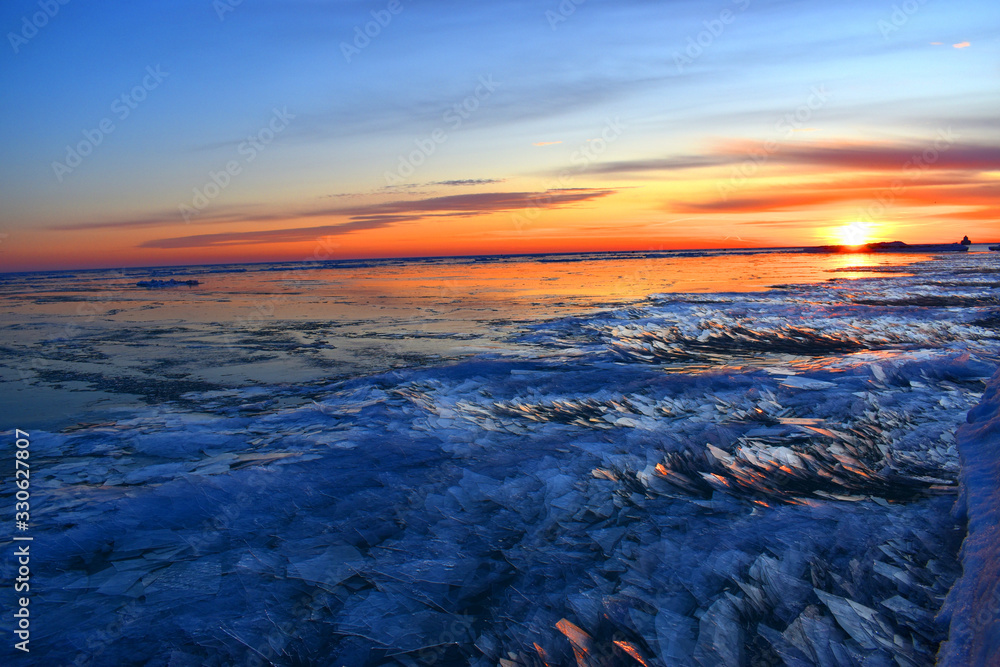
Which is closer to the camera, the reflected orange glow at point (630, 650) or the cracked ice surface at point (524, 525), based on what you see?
the reflected orange glow at point (630, 650)

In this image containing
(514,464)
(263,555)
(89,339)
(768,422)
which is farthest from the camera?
(89,339)

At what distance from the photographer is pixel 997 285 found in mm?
17203

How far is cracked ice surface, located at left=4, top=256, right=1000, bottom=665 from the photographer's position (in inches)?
88.1

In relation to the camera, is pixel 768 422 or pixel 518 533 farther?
pixel 768 422

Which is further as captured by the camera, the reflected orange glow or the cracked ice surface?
the cracked ice surface

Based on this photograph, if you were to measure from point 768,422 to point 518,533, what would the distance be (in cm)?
267

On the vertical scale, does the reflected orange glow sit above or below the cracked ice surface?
below

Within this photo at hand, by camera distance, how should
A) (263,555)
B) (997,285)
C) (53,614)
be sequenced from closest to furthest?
(53,614) < (263,555) < (997,285)

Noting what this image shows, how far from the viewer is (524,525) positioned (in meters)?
3.09

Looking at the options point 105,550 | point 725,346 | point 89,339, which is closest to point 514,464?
point 105,550

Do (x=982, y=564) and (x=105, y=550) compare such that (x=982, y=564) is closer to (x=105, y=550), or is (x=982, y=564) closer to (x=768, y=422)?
(x=768, y=422)

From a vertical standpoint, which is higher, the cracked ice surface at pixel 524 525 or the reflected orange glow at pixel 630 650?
the cracked ice surface at pixel 524 525

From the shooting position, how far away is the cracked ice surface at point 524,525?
224 cm

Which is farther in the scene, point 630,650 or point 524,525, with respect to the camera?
point 524,525
